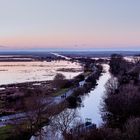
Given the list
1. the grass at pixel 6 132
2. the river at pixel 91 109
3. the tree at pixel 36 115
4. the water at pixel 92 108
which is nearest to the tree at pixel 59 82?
the water at pixel 92 108

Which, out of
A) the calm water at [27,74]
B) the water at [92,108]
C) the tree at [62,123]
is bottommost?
the calm water at [27,74]

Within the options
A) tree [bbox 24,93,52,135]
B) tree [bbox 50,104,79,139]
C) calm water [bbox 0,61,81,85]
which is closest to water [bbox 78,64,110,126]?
tree [bbox 50,104,79,139]

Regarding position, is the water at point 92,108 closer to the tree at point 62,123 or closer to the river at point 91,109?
the river at point 91,109

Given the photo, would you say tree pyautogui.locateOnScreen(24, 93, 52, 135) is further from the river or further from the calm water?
the calm water

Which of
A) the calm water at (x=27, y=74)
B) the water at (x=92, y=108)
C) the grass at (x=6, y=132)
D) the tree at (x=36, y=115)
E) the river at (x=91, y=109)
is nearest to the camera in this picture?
the grass at (x=6, y=132)

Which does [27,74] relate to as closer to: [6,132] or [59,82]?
[59,82]

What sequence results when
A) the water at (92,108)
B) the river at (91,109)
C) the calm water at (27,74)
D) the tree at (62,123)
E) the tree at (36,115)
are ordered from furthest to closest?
the calm water at (27,74)
the water at (92,108)
the river at (91,109)
the tree at (36,115)
the tree at (62,123)

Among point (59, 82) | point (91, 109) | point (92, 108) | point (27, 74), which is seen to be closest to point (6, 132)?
point (91, 109)

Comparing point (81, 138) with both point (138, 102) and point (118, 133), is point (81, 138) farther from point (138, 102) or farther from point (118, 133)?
point (138, 102)

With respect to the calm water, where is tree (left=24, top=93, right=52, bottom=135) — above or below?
above

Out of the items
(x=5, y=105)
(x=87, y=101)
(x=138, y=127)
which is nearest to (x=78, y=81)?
(x=87, y=101)

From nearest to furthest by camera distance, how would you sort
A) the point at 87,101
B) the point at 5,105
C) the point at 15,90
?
the point at 5,105, the point at 87,101, the point at 15,90
